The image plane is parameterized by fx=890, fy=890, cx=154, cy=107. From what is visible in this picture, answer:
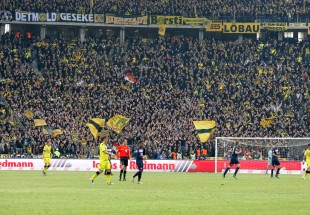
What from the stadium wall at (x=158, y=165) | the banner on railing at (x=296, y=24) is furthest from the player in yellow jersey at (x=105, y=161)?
the banner on railing at (x=296, y=24)

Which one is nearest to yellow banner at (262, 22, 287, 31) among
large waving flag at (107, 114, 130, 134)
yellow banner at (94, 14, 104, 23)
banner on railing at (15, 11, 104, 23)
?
yellow banner at (94, 14, 104, 23)

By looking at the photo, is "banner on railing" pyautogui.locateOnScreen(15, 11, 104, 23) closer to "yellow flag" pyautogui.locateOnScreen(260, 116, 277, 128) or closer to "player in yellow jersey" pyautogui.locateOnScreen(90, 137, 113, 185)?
"yellow flag" pyautogui.locateOnScreen(260, 116, 277, 128)

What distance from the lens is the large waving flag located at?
2655 inches

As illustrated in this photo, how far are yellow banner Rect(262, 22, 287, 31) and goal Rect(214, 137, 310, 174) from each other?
27490 mm

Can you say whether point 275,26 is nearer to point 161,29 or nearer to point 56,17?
point 161,29

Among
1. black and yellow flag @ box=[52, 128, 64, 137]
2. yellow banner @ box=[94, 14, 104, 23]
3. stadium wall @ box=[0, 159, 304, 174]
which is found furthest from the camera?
yellow banner @ box=[94, 14, 104, 23]

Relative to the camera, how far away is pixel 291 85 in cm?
7606

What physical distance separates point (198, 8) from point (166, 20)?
4.09m

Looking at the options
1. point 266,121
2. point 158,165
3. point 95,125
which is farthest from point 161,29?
point 158,165

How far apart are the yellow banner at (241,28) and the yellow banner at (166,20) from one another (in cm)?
452

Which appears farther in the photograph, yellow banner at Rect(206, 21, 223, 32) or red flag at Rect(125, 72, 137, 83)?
yellow banner at Rect(206, 21, 223, 32)

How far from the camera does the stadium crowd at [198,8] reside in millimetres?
85688

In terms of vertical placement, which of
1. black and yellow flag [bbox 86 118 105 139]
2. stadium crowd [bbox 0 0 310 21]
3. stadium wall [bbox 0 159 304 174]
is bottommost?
A: stadium wall [bbox 0 159 304 174]

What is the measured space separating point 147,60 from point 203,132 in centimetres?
1452
